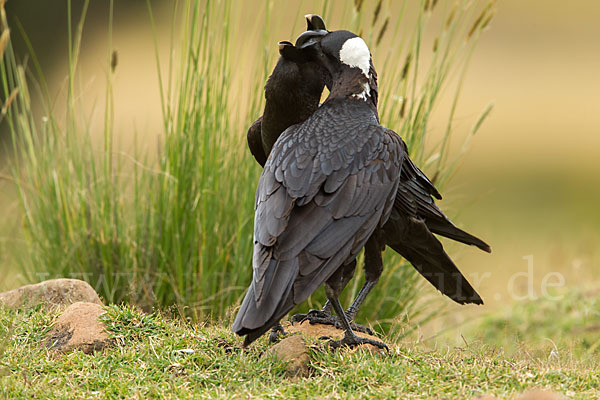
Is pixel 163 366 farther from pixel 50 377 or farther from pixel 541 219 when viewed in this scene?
pixel 541 219

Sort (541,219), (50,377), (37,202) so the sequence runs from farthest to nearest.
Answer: (541,219)
(37,202)
(50,377)

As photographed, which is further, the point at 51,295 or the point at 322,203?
the point at 51,295

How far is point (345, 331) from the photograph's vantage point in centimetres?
370

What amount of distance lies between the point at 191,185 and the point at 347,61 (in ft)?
5.49

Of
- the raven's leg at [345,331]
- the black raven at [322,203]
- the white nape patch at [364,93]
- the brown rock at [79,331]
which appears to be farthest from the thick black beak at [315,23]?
the brown rock at [79,331]

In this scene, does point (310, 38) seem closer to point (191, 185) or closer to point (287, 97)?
point (287, 97)

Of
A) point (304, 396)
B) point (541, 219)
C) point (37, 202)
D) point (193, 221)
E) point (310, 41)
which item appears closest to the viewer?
point (304, 396)

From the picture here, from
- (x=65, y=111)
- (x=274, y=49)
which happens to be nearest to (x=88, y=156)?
(x=65, y=111)

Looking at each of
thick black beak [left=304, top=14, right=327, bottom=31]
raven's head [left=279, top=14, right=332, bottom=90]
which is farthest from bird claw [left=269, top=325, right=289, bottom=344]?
thick black beak [left=304, top=14, right=327, bottom=31]

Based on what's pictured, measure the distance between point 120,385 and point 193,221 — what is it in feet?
6.47

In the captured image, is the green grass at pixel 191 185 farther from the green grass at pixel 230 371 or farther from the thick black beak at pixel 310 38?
the green grass at pixel 230 371

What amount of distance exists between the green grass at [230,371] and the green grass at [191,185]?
3.66ft

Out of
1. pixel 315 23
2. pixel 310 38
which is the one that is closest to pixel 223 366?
pixel 310 38

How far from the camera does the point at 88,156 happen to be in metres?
5.55
